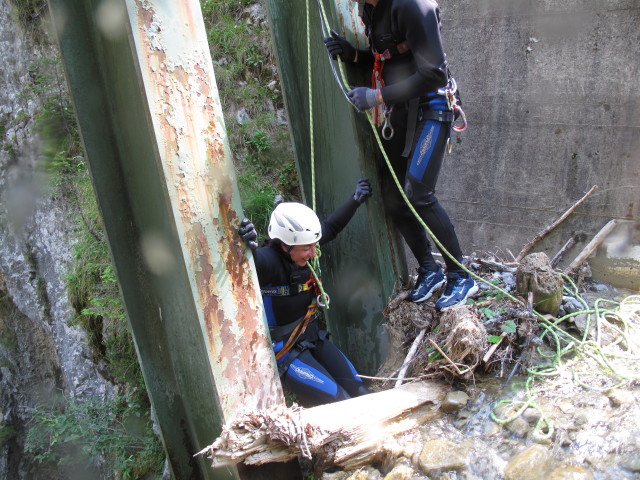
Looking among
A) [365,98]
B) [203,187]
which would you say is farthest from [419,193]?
[203,187]

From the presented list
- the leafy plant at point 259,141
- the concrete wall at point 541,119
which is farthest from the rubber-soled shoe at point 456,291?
the leafy plant at point 259,141

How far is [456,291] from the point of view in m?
3.70

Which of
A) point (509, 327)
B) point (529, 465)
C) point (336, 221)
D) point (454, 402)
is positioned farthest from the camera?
point (336, 221)

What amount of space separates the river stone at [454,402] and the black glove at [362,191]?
1.44m

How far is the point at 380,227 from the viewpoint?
13.6ft

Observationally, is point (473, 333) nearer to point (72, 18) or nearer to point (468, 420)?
point (468, 420)

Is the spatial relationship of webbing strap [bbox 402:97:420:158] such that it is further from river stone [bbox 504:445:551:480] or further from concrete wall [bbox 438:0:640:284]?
concrete wall [bbox 438:0:640:284]

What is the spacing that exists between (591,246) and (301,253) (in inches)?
95.1

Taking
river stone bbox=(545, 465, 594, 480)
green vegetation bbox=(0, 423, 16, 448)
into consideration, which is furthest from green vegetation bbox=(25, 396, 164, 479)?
river stone bbox=(545, 465, 594, 480)

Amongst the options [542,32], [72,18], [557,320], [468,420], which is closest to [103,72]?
[72,18]

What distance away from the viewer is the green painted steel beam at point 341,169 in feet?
13.0

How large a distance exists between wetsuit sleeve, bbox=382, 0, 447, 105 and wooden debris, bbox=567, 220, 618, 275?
74.4 inches

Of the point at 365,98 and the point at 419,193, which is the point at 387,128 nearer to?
the point at 365,98

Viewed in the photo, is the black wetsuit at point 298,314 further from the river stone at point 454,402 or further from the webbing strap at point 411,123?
the river stone at point 454,402
